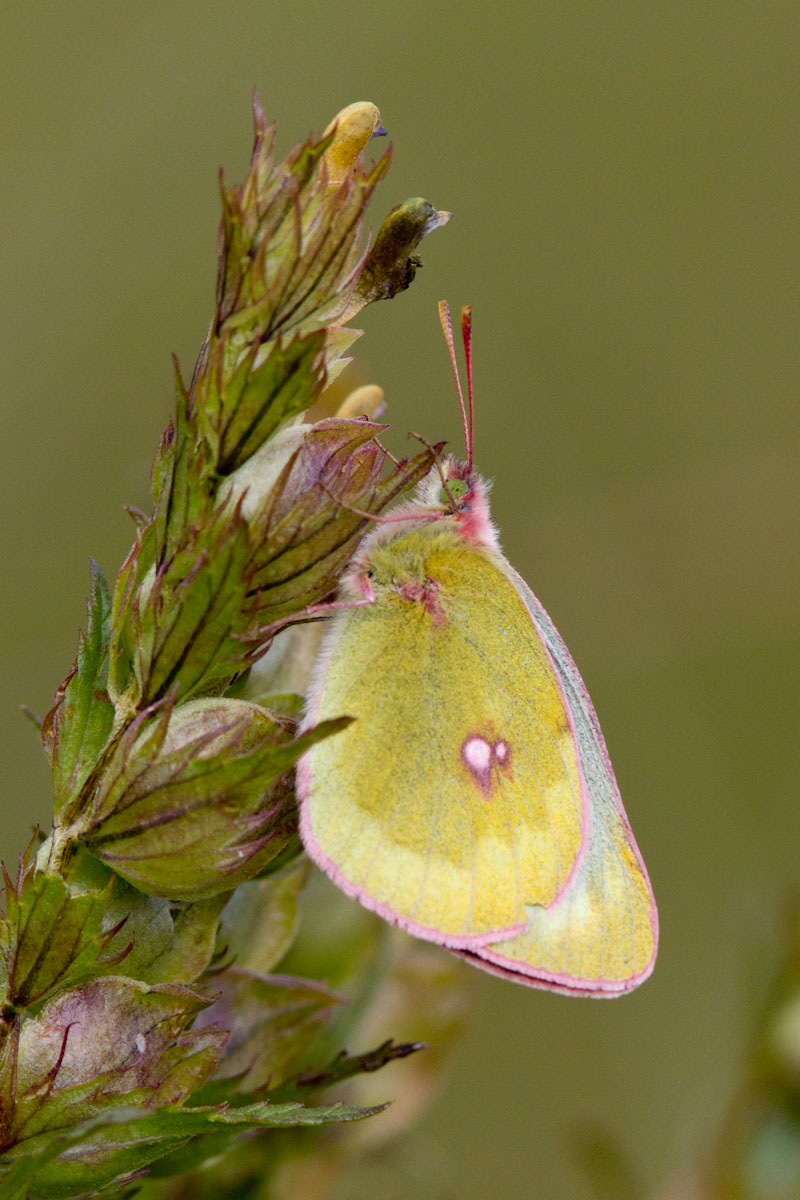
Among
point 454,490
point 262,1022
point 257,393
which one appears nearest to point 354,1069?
point 262,1022

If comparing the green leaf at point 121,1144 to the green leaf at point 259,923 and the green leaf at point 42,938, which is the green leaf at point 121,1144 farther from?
the green leaf at point 259,923

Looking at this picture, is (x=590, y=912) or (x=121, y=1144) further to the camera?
(x=590, y=912)

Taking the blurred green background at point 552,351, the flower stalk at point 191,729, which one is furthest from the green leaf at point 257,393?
the blurred green background at point 552,351

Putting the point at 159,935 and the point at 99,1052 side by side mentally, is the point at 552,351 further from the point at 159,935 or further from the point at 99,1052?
the point at 99,1052

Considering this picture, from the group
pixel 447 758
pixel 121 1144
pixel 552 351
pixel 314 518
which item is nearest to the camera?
pixel 121 1144

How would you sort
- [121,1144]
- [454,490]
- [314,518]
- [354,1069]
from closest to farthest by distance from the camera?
[121,1144] → [314,518] → [354,1069] → [454,490]

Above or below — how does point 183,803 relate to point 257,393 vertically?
below
